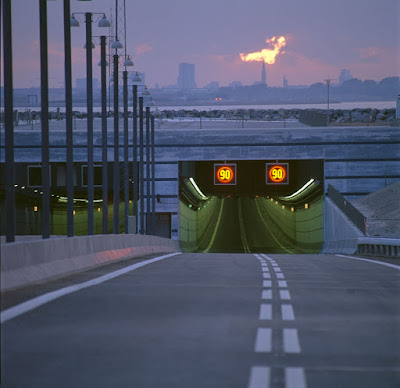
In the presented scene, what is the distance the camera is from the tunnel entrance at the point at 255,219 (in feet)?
255

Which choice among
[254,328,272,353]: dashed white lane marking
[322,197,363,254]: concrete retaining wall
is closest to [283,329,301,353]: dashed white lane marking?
[254,328,272,353]: dashed white lane marking

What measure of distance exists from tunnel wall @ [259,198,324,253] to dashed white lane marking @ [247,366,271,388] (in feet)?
222

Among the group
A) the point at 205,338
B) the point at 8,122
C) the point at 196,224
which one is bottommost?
the point at 196,224

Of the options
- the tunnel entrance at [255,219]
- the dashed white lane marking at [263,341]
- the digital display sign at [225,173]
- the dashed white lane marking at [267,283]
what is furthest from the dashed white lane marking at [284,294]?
the digital display sign at [225,173]

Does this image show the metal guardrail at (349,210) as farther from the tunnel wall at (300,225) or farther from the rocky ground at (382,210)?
the tunnel wall at (300,225)

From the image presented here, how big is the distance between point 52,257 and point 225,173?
58713 mm

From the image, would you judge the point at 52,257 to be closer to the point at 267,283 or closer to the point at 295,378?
the point at 267,283

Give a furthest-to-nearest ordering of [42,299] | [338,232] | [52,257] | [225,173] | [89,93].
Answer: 1. [225,173]
2. [338,232]
3. [89,93]
4. [52,257]
5. [42,299]

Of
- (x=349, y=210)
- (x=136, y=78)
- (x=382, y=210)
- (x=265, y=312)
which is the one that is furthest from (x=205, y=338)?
(x=382, y=210)

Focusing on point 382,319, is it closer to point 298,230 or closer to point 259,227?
point 298,230

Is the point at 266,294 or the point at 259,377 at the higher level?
the point at 259,377

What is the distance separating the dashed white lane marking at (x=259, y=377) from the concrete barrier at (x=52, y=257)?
→ 22.8 ft

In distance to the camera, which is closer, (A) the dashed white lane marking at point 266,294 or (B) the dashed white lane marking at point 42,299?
(B) the dashed white lane marking at point 42,299

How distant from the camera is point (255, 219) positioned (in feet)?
422
